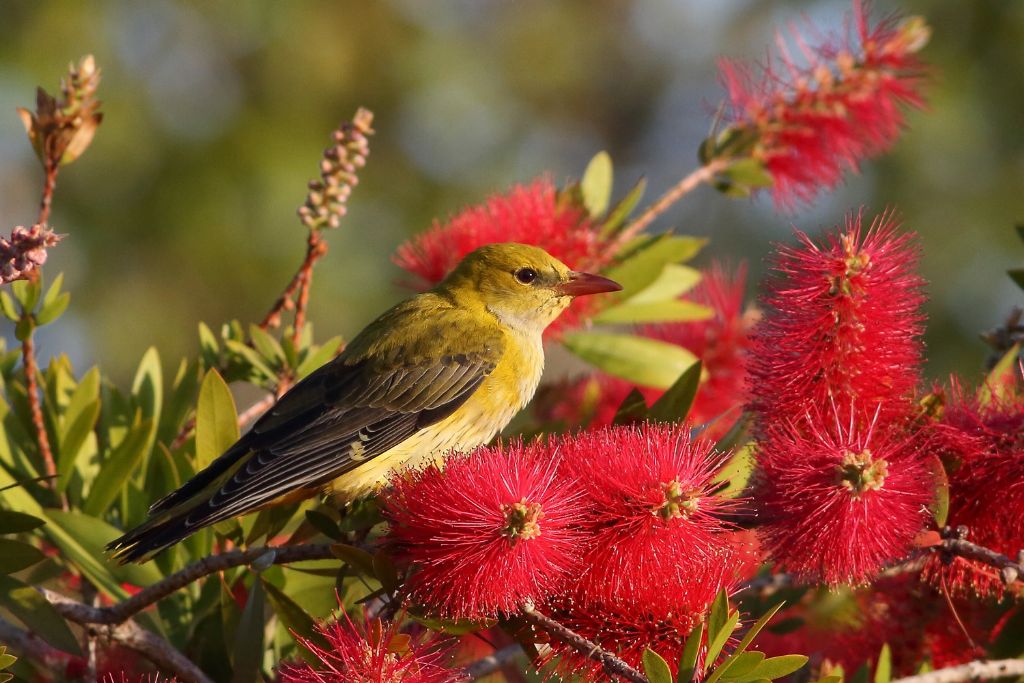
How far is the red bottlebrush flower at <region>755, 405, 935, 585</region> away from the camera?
6.84 ft

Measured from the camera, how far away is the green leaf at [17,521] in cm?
242

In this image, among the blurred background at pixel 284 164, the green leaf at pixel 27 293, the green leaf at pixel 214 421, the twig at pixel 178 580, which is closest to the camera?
the twig at pixel 178 580

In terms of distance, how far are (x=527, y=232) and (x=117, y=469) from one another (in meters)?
1.60

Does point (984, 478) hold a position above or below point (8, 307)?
below

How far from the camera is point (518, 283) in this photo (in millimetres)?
3867

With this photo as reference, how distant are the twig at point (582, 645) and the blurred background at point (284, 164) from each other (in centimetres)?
539

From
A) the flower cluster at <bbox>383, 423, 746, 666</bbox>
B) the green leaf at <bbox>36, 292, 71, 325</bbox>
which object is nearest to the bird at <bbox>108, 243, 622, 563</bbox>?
the green leaf at <bbox>36, 292, 71, 325</bbox>

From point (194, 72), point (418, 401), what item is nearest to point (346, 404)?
point (418, 401)

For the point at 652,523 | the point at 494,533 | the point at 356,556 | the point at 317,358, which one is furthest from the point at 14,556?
the point at 652,523

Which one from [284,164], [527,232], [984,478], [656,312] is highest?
[284,164]

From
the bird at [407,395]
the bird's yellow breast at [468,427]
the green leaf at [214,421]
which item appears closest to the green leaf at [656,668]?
the bird at [407,395]

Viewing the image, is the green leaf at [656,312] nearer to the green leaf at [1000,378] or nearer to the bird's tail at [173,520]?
the green leaf at [1000,378]

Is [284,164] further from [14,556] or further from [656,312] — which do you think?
[14,556]

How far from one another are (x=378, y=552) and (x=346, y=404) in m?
1.24
